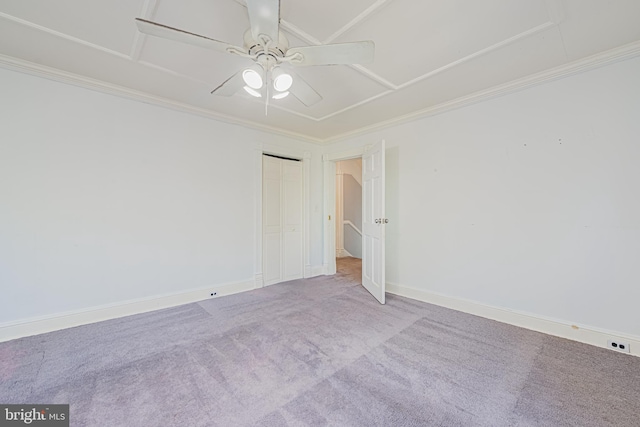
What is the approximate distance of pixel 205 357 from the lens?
6.68 ft

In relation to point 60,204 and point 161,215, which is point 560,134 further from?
point 60,204

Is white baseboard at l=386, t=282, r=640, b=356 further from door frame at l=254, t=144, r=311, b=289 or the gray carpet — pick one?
door frame at l=254, t=144, r=311, b=289

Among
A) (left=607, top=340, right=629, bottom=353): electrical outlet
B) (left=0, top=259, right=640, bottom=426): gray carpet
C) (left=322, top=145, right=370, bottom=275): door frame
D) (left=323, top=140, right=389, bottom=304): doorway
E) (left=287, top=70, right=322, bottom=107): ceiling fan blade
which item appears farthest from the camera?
(left=322, top=145, right=370, bottom=275): door frame

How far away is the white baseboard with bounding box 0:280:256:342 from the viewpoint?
90.6 inches

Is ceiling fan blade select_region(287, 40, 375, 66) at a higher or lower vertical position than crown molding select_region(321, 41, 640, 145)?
lower

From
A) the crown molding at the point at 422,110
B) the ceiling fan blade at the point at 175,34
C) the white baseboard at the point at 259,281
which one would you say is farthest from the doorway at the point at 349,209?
the ceiling fan blade at the point at 175,34

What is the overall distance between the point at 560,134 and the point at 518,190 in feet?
1.97

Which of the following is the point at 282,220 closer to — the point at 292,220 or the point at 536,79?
the point at 292,220

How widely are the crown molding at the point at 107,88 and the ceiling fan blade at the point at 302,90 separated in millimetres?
1775

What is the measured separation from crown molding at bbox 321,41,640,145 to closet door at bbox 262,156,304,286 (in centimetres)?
184

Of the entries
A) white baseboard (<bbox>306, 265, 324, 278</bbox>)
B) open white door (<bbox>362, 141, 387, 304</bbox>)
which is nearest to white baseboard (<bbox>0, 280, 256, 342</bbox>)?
white baseboard (<bbox>306, 265, 324, 278</bbox>)

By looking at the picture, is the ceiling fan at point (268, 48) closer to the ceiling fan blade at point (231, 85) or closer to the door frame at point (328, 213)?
the ceiling fan blade at point (231, 85)

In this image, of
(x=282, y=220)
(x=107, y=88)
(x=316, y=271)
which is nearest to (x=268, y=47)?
(x=107, y=88)

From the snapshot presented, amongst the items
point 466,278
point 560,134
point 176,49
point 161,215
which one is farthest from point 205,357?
Result: point 560,134
